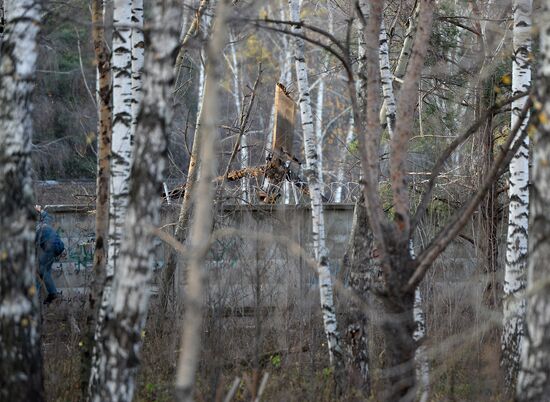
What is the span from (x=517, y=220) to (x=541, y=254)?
4021 mm

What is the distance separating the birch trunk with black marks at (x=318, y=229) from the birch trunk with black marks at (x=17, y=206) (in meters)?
3.10

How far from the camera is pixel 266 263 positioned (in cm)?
992

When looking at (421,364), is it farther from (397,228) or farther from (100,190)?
(100,190)

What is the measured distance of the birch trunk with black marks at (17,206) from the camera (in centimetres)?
620

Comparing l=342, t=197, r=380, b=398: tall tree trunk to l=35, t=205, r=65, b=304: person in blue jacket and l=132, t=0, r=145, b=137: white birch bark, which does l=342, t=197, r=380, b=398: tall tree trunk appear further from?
l=35, t=205, r=65, b=304: person in blue jacket

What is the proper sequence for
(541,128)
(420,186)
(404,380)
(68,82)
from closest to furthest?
(541,128) → (404,380) → (420,186) → (68,82)

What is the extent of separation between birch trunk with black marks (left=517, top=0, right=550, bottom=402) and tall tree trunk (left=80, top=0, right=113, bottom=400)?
4.44 meters

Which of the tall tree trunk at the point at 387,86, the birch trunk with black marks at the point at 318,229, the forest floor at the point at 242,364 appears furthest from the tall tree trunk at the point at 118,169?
the tall tree trunk at the point at 387,86

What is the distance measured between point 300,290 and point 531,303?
6.50m

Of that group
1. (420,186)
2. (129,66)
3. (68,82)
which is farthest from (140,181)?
(68,82)

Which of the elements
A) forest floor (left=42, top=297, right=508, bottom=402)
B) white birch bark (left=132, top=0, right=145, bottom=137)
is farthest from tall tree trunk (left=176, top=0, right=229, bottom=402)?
white birch bark (left=132, top=0, right=145, bottom=137)

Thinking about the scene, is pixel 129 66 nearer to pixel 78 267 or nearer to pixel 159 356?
pixel 159 356

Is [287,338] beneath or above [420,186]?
beneath

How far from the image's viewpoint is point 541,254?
5172 mm
